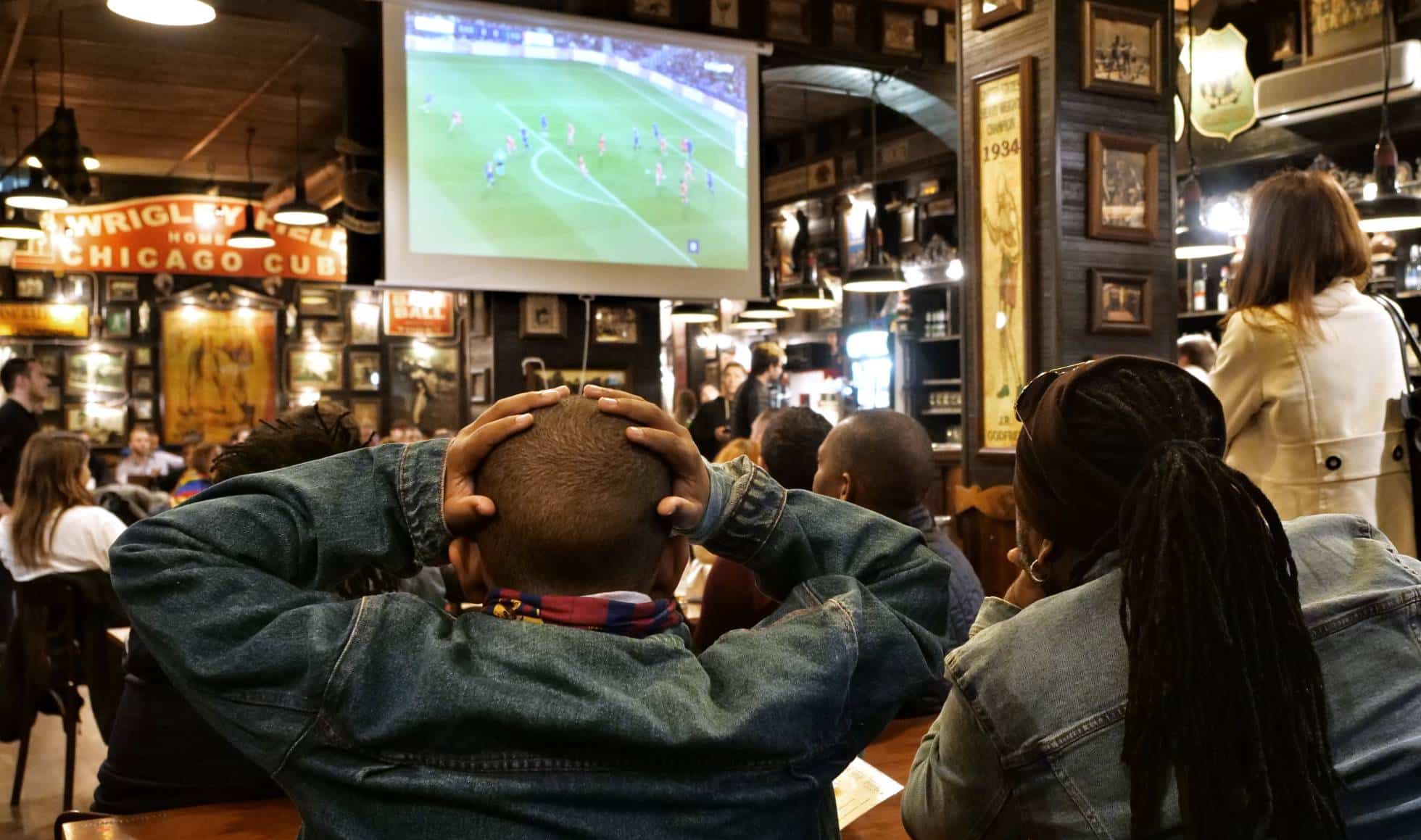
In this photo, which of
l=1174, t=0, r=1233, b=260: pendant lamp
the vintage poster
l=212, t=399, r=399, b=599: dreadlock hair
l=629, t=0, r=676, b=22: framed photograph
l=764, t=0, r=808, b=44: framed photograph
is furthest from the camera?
the vintage poster

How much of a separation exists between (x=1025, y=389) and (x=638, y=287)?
5.45m

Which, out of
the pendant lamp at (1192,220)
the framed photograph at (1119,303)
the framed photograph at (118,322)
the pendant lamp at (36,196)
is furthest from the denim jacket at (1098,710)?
the framed photograph at (118,322)

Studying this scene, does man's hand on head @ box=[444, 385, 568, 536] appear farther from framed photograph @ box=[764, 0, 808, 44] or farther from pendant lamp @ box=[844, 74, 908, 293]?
pendant lamp @ box=[844, 74, 908, 293]

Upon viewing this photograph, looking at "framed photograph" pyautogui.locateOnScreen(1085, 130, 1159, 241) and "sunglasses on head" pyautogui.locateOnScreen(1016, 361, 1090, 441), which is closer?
"sunglasses on head" pyautogui.locateOnScreen(1016, 361, 1090, 441)

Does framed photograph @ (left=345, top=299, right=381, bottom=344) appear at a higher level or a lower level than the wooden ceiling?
lower

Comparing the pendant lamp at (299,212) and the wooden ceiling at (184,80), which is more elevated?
the wooden ceiling at (184,80)

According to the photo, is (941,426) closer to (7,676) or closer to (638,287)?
(638,287)

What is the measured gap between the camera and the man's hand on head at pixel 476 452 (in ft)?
3.41

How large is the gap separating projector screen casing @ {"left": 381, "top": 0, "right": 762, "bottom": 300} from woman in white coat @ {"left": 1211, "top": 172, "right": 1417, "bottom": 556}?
4.25 metres

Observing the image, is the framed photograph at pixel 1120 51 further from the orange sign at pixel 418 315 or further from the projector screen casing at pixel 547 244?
the orange sign at pixel 418 315

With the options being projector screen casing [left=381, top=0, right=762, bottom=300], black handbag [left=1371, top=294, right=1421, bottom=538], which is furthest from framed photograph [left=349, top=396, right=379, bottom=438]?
black handbag [left=1371, top=294, right=1421, bottom=538]

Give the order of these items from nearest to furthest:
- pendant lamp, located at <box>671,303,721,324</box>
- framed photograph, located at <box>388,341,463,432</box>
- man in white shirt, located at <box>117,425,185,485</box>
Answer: man in white shirt, located at <box>117,425,185,485</box>, pendant lamp, located at <box>671,303,721,324</box>, framed photograph, located at <box>388,341,463,432</box>

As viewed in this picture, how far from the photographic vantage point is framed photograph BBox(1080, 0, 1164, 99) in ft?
14.3

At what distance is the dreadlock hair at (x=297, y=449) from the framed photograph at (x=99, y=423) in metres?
11.5
